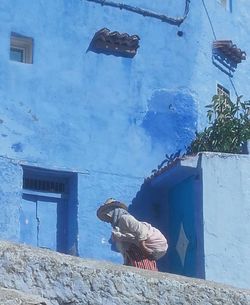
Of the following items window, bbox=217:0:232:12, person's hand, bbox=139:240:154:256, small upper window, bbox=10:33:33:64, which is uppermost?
window, bbox=217:0:232:12

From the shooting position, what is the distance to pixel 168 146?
14461 millimetres

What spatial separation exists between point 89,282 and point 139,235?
304cm

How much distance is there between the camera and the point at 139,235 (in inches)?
328

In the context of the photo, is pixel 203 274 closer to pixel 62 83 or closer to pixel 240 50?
pixel 62 83

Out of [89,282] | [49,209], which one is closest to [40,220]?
[49,209]

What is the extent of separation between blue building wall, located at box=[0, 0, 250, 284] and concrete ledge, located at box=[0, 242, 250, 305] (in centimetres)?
734

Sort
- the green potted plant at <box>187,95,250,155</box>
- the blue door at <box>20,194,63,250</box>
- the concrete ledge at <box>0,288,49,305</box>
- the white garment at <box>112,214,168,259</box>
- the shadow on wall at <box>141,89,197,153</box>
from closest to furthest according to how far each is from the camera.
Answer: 1. the concrete ledge at <box>0,288,49,305</box>
2. the white garment at <box>112,214,168,259</box>
3. the blue door at <box>20,194,63,250</box>
4. the green potted plant at <box>187,95,250,155</box>
5. the shadow on wall at <box>141,89,197,153</box>

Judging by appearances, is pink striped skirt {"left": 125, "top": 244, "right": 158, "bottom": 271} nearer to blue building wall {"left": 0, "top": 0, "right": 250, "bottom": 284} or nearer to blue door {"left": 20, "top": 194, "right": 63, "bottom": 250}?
blue building wall {"left": 0, "top": 0, "right": 250, "bottom": 284}

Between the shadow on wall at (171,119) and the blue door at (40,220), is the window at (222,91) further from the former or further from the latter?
the blue door at (40,220)

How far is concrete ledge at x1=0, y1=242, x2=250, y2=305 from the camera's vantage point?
5.18 meters

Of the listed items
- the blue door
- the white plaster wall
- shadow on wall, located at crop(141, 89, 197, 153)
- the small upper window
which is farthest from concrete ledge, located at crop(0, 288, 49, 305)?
shadow on wall, located at crop(141, 89, 197, 153)

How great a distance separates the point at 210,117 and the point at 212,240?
2322 mm

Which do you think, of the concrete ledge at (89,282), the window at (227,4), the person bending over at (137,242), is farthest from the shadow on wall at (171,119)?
the concrete ledge at (89,282)

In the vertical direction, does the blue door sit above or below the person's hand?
below
